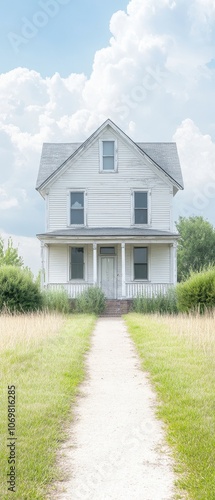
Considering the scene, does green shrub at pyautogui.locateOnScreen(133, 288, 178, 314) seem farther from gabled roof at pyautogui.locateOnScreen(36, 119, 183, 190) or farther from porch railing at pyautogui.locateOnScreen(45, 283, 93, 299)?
gabled roof at pyautogui.locateOnScreen(36, 119, 183, 190)

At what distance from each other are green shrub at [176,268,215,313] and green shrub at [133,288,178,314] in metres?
3.15

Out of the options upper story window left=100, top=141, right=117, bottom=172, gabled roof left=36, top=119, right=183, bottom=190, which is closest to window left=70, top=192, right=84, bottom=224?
gabled roof left=36, top=119, right=183, bottom=190

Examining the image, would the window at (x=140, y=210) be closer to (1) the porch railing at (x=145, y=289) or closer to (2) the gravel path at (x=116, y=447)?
(1) the porch railing at (x=145, y=289)

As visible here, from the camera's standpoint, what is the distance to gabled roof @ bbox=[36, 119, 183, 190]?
2688 centimetres

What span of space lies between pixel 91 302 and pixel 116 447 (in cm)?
1724

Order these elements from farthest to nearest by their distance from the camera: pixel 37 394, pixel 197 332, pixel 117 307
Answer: pixel 117 307
pixel 197 332
pixel 37 394

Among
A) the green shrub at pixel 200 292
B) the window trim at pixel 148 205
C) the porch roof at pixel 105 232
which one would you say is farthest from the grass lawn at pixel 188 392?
the window trim at pixel 148 205

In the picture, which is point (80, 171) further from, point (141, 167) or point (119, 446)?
point (119, 446)

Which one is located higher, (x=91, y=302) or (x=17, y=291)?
(x=17, y=291)

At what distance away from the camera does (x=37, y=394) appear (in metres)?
7.17

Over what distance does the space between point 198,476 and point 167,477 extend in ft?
0.91

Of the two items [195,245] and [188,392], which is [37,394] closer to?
[188,392]

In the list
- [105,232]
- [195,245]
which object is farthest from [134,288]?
[195,245]

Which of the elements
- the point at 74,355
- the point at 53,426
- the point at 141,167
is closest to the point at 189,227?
the point at 141,167
